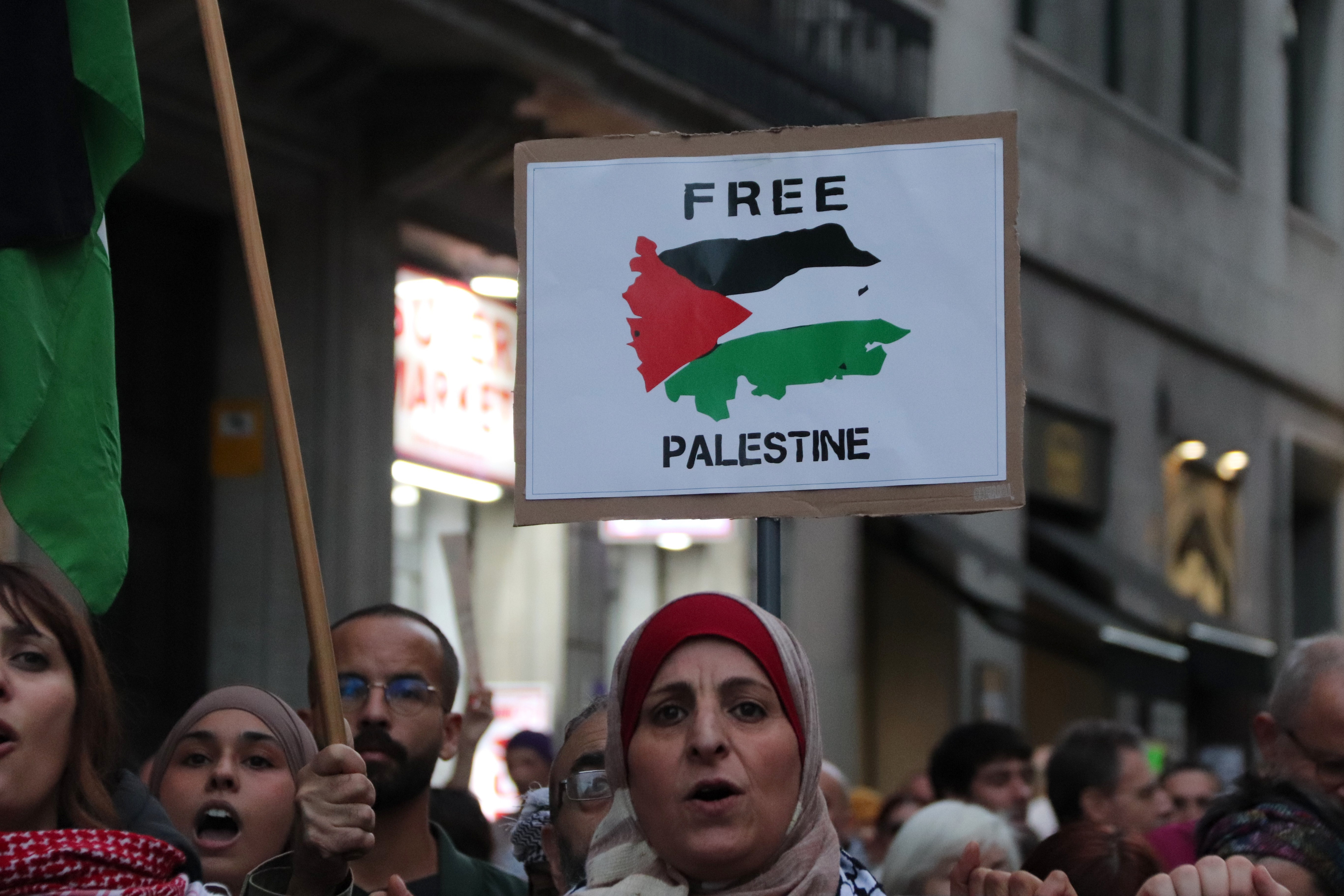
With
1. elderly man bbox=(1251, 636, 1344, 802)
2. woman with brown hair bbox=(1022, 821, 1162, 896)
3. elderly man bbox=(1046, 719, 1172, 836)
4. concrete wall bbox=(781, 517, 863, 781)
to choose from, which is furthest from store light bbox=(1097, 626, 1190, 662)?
woman with brown hair bbox=(1022, 821, 1162, 896)

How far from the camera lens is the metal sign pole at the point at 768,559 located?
4176mm

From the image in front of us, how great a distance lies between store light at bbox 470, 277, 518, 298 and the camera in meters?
11.8

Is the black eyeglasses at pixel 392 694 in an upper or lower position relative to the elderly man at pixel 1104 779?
upper

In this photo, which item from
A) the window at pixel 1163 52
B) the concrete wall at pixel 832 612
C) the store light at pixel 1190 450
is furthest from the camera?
the store light at pixel 1190 450

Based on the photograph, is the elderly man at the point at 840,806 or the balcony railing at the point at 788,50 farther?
the balcony railing at the point at 788,50

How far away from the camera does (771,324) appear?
439 centimetres

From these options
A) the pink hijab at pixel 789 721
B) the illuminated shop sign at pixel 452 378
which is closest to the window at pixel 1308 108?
the illuminated shop sign at pixel 452 378

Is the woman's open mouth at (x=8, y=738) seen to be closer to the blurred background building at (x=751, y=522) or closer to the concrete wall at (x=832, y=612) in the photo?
the blurred background building at (x=751, y=522)

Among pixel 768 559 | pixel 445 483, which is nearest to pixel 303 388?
pixel 445 483

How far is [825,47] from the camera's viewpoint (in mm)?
13562

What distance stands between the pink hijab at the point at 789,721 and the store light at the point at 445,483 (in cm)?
776

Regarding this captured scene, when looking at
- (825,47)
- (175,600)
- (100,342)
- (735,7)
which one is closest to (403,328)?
(175,600)

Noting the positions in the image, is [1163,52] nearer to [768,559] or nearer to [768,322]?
[768,322]

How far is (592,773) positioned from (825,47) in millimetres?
10044
